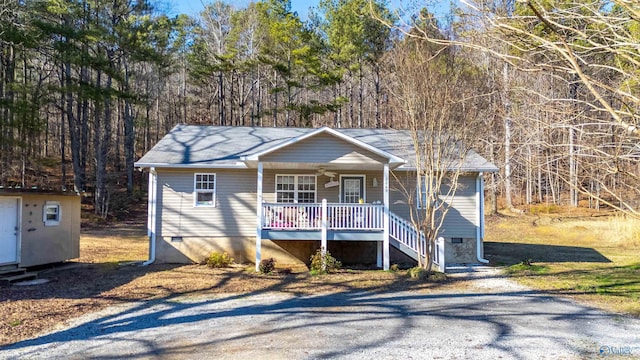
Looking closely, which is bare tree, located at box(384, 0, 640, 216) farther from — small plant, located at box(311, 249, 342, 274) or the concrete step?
the concrete step

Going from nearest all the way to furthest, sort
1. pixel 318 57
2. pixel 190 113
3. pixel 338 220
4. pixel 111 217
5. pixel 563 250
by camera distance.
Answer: pixel 338 220
pixel 563 250
pixel 111 217
pixel 318 57
pixel 190 113

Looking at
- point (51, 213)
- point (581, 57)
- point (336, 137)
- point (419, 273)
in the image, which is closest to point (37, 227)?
point (51, 213)

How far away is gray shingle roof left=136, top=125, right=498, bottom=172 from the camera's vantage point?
13883mm

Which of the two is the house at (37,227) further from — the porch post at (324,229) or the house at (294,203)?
the porch post at (324,229)

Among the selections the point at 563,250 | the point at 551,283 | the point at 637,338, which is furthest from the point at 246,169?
the point at 563,250

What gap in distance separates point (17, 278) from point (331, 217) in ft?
26.5

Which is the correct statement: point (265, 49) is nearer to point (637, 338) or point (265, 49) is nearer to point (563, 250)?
point (563, 250)

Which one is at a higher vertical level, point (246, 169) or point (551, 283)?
point (246, 169)

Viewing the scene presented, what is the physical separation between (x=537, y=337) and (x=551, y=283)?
536 centimetres

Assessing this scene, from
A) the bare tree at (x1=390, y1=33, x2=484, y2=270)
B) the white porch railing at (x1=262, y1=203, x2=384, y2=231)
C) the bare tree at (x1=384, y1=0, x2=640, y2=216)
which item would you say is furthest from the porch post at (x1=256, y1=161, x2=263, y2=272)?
the bare tree at (x1=384, y1=0, x2=640, y2=216)

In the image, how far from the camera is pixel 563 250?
18.1m

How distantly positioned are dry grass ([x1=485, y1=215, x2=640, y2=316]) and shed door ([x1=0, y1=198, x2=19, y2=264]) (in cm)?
1301

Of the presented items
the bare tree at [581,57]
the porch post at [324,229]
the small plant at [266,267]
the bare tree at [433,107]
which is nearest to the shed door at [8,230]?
the small plant at [266,267]

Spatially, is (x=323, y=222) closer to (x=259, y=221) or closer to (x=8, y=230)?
(x=259, y=221)
